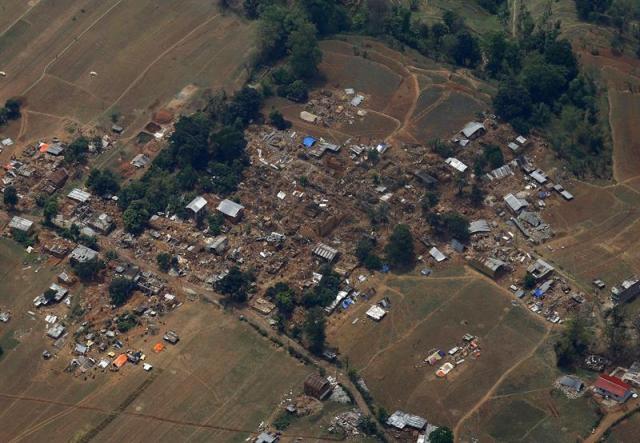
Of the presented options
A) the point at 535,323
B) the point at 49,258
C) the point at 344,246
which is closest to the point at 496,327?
the point at 535,323

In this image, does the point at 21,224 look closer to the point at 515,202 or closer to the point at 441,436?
the point at 515,202

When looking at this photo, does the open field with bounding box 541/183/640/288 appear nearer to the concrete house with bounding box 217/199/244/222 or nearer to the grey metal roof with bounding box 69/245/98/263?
the concrete house with bounding box 217/199/244/222

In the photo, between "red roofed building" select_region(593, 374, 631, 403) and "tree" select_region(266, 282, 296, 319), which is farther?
"tree" select_region(266, 282, 296, 319)

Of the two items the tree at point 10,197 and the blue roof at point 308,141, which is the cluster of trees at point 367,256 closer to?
the blue roof at point 308,141

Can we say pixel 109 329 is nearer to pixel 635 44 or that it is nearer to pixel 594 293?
pixel 594 293

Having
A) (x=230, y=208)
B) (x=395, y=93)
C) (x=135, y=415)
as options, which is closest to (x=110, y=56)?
(x=230, y=208)

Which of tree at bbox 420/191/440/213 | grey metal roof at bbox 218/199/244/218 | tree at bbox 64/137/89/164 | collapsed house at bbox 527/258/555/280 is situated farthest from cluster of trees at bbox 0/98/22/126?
collapsed house at bbox 527/258/555/280
